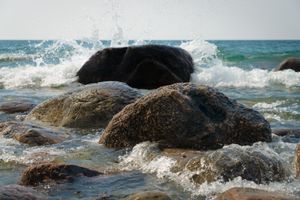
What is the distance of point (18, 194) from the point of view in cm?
434

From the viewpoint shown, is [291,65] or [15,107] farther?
[291,65]

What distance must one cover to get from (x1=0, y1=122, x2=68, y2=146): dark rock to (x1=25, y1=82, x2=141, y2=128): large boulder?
2.52 feet

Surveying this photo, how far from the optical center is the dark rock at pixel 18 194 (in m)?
4.26

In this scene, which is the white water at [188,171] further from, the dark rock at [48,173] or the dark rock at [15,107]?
the dark rock at [15,107]

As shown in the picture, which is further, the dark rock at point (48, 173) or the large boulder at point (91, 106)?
the large boulder at point (91, 106)

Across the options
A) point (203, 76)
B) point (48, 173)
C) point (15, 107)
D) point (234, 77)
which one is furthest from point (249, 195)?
point (234, 77)

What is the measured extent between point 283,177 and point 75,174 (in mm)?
2132

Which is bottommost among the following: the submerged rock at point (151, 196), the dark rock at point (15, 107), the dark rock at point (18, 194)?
the dark rock at point (15, 107)

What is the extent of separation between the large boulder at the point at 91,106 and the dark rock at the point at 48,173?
10.0 feet

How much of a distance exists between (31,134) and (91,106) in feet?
4.80

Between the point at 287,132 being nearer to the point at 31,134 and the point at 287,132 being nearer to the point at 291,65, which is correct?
the point at 31,134

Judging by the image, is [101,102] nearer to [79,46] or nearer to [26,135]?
[26,135]

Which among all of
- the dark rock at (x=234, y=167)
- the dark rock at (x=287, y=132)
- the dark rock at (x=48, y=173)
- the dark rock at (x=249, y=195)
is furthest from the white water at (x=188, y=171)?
the dark rock at (x=287, y=132)

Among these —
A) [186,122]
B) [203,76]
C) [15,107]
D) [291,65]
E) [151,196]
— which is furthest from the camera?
[291,65]
